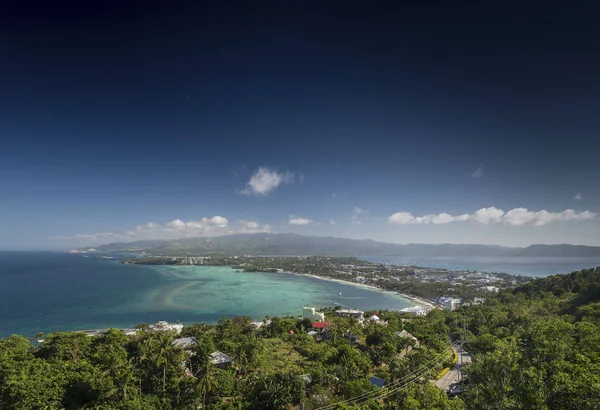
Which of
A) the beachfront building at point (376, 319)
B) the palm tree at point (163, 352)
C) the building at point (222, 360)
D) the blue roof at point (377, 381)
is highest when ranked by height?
the palm tree at point (163, 352)

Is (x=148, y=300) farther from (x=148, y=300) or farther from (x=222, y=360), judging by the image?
(x=222, y=360)

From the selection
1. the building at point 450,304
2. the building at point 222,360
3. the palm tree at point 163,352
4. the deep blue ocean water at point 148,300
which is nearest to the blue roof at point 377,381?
the building at point 222,360

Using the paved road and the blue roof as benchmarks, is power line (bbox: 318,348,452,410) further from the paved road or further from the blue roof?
the blue roof

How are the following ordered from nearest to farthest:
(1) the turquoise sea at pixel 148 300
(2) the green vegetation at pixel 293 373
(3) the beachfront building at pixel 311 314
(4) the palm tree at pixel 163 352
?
1. (2) the green vegetation at pixel 293 373
2. (4) the palm tree at pixel 163 352
3. (3) the beachfront building at pixel 311 314
4. (1) the turquoise sea at pixel 148 300

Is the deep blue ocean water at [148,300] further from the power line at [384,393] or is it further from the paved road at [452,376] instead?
the power line at [384,393]

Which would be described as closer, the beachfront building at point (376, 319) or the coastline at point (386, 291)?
the beachfront building at point (376, 319)

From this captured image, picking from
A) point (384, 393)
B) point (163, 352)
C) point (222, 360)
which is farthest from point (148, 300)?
point (384, 393)
